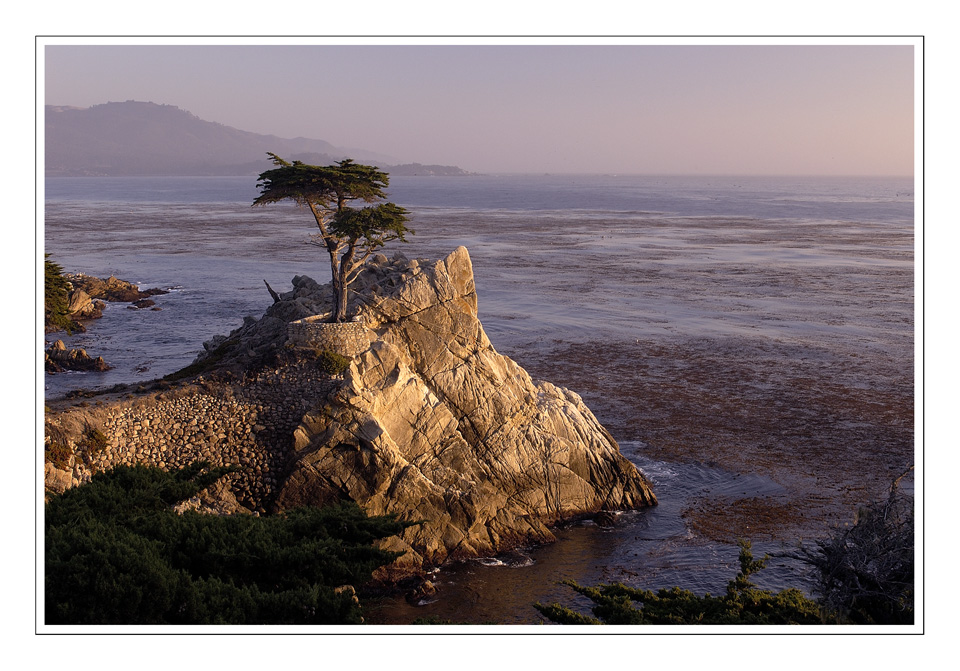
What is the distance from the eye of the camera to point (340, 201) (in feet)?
81.5

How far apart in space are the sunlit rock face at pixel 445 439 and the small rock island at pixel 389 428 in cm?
4

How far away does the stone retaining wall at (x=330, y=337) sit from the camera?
2314 centimetres

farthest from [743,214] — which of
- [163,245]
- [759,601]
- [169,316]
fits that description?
[759,601]

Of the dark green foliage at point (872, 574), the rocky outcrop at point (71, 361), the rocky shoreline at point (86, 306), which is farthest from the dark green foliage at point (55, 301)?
the dark green foliage at point (872, 574)

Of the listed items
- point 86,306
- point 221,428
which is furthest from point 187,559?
point 86,306

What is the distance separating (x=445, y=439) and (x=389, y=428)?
65.7 inches

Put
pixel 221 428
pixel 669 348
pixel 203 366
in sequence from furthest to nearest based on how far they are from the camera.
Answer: pixel 669 348
pixel 203 366
pixel 221 428

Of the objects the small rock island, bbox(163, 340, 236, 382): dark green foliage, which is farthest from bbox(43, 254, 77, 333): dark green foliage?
the small rock island

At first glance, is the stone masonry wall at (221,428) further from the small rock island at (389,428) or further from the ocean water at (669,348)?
the ocean water at (669,348)

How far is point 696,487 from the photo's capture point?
26.8m

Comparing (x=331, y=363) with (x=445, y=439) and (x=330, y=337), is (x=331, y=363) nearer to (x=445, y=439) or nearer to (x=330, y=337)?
(x=330, y=337)

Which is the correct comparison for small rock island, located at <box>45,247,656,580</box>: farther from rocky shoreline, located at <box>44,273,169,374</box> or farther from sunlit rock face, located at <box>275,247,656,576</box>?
rocky shoreline, located at <box>44,273,169,374</box>

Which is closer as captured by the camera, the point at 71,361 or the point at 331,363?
the point at 331,363
